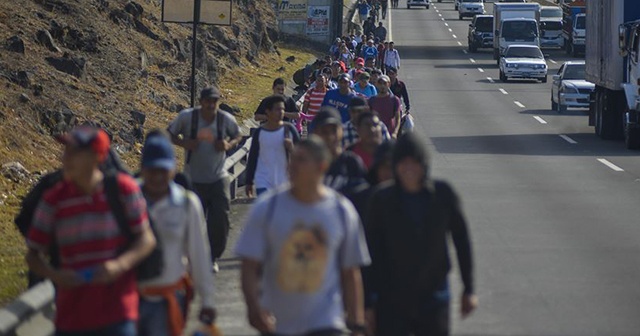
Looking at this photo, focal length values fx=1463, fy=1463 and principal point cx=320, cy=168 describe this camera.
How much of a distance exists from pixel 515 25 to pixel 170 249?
59211 mm

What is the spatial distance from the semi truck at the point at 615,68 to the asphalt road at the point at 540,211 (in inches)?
22.4

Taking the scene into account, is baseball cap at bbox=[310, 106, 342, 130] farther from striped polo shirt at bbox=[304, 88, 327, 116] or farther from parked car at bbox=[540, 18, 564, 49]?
parked car at bbox=[540, 18, 564, 49]

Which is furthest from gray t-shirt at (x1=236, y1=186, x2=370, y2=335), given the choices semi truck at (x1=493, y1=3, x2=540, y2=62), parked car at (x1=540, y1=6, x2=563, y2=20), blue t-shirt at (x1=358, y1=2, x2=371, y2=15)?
blue t-shirt at (x1=358, y1=2, x2=371, y2=15)

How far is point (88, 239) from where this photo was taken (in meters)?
6.96

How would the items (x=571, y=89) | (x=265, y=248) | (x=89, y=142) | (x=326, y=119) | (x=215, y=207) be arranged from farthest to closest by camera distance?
1. (x=571, y=89)
2. (x=215, y=207)
3. (x=326, y=119)
4. (x=265, y=248)
5. (x=89, y=142)

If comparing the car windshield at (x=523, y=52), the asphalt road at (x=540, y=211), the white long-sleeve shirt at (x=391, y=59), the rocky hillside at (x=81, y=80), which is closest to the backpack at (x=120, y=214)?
the asphalt road at (x=540, y=211)

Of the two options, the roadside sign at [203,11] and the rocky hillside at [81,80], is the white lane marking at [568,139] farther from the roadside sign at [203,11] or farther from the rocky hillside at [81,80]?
the roadside sign at [203,11]

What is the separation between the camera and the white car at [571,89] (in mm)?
41000

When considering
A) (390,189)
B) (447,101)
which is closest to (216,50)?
(447,101)

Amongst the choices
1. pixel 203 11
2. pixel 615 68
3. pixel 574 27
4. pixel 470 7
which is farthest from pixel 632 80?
pixel 470 7

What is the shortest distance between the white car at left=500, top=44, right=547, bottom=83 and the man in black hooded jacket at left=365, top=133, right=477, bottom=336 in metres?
48.7

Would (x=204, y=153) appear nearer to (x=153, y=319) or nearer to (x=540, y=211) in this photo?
(x=153, y=319)

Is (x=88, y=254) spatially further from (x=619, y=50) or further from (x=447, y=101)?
(x=447, y=101)

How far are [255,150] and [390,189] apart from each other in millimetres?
6633
